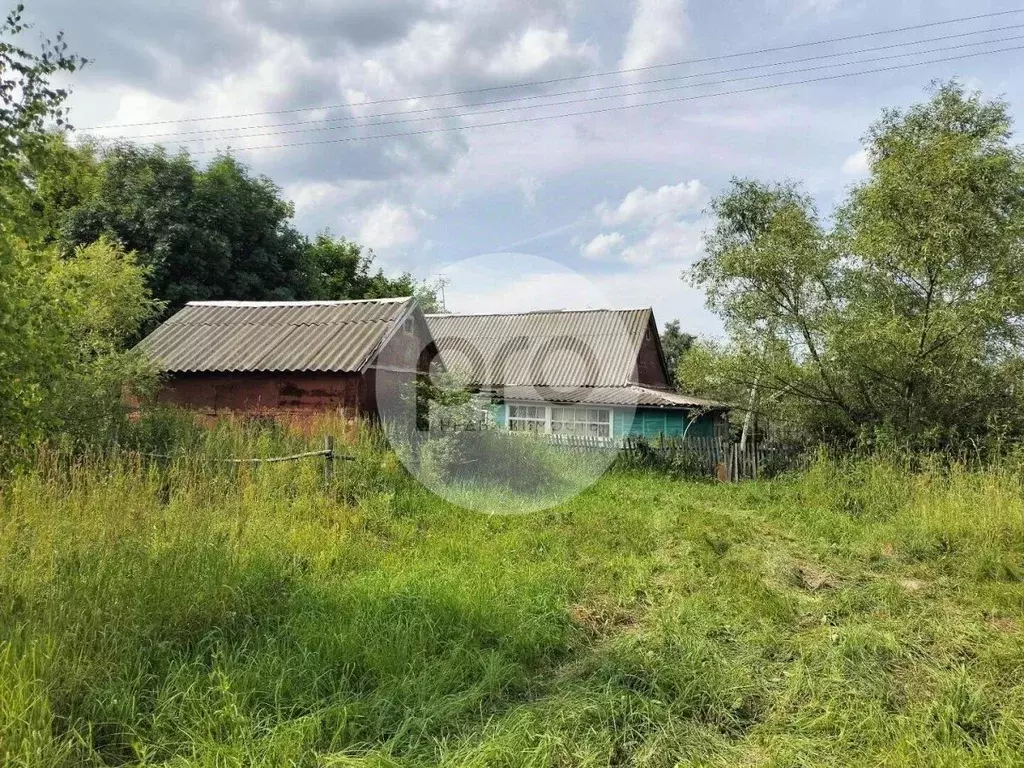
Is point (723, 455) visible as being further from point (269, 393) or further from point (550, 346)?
point (550, 346)

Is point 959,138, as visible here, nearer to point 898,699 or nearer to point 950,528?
point 950,528

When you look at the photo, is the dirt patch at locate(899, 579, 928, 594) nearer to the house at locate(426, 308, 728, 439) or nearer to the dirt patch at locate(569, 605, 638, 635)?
the dirt patch at locate(569, 605, 638, 635)

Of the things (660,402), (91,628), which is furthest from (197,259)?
(91,628)

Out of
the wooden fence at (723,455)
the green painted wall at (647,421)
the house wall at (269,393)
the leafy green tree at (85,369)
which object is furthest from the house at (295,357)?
the green painted wall at (647,421)

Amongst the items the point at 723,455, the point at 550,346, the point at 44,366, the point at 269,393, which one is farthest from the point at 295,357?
the point at 550,346

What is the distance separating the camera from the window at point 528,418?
67.5ft

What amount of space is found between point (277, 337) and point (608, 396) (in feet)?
34.8

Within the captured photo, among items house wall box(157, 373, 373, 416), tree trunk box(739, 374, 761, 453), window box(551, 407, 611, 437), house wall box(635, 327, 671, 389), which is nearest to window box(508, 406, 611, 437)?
window box(551, 407, 611, 437)

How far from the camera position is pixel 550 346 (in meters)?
24.4

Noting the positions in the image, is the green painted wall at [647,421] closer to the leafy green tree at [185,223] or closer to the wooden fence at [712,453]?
the wooden fence at [712,453]

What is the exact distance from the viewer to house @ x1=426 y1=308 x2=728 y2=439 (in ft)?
61.6

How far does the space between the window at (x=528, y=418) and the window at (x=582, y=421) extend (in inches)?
14.0

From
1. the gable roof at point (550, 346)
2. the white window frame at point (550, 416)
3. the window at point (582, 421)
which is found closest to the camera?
the white window frame at point (550, 416)

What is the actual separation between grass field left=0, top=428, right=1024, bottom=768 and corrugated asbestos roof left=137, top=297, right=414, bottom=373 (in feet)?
18.1
